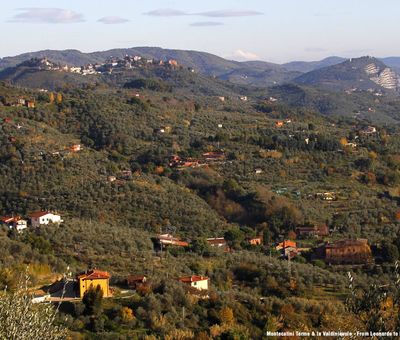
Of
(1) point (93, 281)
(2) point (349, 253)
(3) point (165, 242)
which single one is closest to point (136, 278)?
(1) point (93, 281)

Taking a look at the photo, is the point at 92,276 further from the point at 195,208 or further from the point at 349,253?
the point at 195,208

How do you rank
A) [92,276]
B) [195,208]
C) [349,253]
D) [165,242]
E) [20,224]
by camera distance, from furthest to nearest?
[195,208]
[349,253]
[165,242]
[20,224]
[92,276]

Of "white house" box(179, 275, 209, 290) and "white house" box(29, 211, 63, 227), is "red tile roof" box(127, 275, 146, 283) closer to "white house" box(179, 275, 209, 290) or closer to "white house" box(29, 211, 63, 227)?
"white house" box(179, 275, 209, 290)

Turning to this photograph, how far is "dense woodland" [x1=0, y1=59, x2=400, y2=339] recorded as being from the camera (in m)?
20.3

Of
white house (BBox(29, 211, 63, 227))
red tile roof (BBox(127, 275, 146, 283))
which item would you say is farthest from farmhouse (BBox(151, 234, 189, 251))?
red tile roof (BBox(127, 275, 146, 283))

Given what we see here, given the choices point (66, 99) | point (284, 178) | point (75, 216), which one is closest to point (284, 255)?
point (75, 216)

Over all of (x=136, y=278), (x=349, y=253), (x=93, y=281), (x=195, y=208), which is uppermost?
(x=93, y=281)

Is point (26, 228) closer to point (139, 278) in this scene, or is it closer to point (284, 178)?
point (139, 278)

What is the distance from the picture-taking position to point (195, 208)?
42469mm

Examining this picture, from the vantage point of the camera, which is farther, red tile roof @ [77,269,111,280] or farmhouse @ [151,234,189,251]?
farmhouse @ [151,234,189,251]

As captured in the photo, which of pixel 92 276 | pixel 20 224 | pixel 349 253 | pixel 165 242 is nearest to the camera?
pixel 92 276

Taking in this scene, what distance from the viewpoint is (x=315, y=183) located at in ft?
165

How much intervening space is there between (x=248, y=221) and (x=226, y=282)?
16860mm

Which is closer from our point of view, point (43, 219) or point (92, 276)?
point (92, 276)
